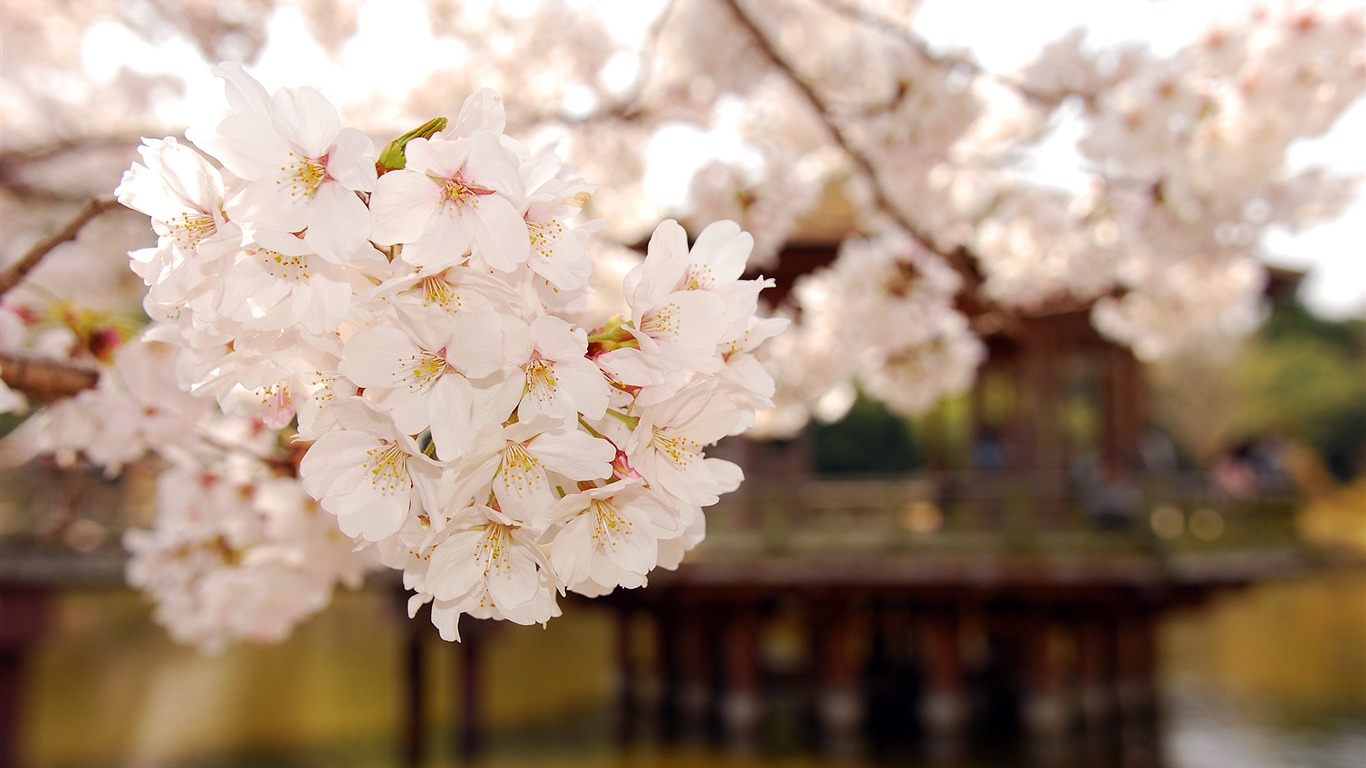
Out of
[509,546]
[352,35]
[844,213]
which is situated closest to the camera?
[509,546]

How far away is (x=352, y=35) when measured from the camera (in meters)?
4.63

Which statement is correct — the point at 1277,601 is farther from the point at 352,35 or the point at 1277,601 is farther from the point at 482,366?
the point at 482,366

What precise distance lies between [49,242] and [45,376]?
0.28 metres

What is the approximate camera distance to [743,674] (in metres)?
11.6

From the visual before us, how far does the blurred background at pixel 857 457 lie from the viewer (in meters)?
2.43

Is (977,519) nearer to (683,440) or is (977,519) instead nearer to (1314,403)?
(683,440)

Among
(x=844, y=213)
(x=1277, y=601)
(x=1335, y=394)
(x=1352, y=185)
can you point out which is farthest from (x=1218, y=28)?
(x=1335, y=394)

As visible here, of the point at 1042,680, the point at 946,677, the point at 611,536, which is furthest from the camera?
the point at 946,677

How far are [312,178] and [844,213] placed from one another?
31.6 feet

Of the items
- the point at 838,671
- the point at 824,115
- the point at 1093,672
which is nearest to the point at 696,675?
the point at 838,671

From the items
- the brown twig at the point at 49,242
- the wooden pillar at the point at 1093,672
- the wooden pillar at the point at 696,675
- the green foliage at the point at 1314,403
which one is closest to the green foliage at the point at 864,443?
the wooden pillar at the point at 696,675

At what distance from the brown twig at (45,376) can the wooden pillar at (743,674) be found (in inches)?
398

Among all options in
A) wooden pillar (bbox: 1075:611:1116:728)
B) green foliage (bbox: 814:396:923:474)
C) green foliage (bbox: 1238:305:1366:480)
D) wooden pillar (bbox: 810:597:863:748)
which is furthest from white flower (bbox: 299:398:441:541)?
green foliage (bbox: 1238:305:1366:480)

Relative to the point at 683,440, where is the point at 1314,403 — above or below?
above
